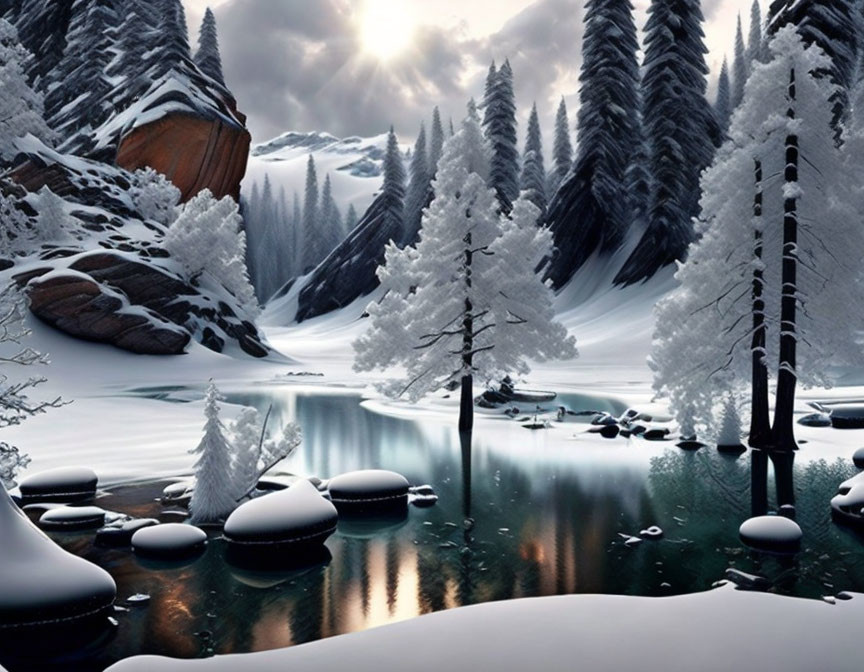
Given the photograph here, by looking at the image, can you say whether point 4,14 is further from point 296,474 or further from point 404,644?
point 404,644

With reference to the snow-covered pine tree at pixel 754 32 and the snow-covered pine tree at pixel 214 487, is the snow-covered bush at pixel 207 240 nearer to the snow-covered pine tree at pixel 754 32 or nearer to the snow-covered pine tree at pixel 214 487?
the snow-covered pine tree at pixel 214 487

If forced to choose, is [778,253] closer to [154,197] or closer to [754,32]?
[154,197]

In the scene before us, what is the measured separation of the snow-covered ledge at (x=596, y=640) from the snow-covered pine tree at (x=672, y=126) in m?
45.0

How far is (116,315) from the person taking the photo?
43906mm

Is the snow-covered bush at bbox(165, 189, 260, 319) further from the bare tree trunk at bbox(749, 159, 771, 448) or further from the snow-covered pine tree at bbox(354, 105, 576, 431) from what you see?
the bare tree trunk at bbox(749, 159, 771, 448)

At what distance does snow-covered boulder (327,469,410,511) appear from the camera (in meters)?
15.6

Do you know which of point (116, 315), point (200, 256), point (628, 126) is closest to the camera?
point (116, 315)

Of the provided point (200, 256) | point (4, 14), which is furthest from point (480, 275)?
point (4, 14)

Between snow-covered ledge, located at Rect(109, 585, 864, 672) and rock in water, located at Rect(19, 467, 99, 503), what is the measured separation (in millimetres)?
9618

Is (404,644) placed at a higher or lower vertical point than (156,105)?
lower

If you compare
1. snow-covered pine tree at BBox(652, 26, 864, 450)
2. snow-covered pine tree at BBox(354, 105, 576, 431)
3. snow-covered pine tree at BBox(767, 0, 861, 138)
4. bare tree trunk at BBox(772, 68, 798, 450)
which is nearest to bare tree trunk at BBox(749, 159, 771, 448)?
snow-covered pine tree at BBox(652, 26, 864, 450)

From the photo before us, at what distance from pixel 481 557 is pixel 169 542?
535 centimetres

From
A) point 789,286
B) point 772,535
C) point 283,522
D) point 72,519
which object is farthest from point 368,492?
point 789,286

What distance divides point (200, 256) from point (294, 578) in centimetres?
4270
